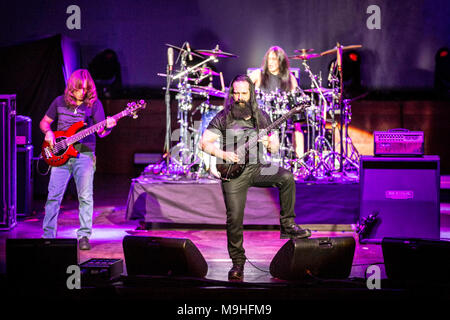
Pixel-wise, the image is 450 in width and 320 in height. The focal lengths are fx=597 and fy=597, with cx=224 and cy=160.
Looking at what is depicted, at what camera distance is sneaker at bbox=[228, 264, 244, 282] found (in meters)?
5.28

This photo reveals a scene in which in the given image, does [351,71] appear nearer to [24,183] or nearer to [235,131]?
[24,183]

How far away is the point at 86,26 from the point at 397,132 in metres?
8.13

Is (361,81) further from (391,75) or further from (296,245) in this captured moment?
(296,245)

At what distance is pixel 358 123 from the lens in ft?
40.4

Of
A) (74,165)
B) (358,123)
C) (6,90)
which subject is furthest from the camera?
(358,123)

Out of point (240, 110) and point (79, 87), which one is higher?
point (79, 87)

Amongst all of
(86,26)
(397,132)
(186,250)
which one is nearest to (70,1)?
(86,26)

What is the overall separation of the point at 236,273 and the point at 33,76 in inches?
258

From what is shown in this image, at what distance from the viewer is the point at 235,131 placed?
567cm

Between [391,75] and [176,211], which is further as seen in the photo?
[391,75]

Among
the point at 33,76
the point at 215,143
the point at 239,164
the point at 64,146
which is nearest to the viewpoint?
the point at 239,164

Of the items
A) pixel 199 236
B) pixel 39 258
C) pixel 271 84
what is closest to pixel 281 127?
pixel 271 84

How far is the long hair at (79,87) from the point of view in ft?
20.6
